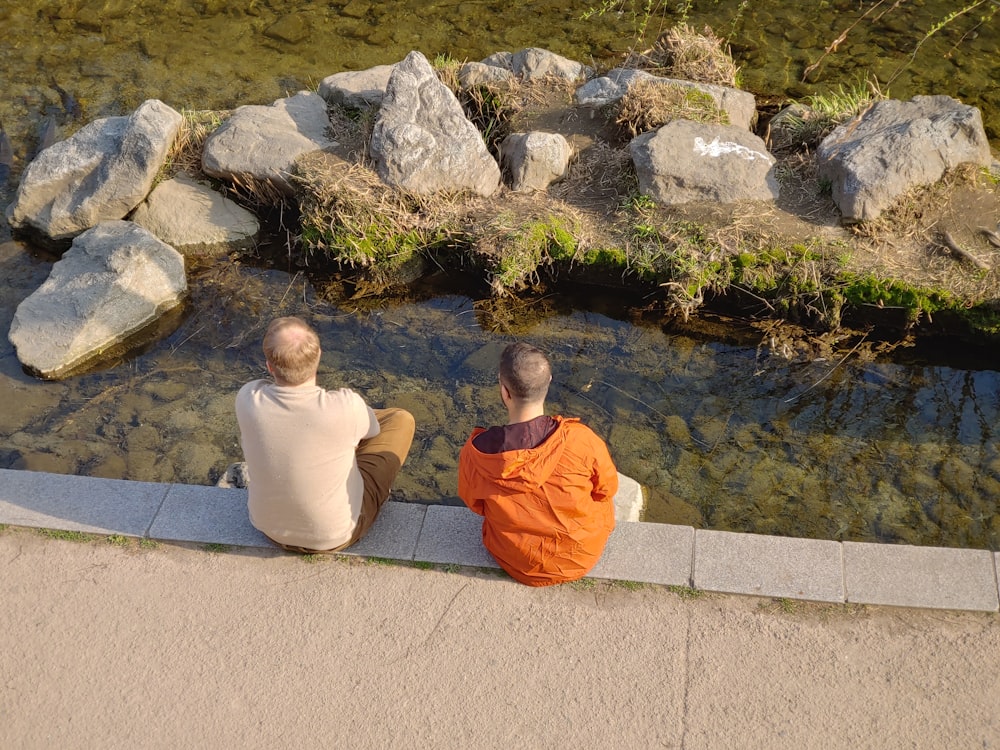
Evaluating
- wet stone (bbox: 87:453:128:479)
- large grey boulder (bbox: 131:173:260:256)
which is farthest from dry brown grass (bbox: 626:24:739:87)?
wet stone (bbox: 87:453:128:479)

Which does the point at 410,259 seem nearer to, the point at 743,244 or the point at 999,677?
the point at 743,244

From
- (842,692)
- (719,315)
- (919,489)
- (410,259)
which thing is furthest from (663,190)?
(842,692)

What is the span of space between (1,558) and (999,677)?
458 cm

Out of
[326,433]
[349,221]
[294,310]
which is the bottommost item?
[294,310]

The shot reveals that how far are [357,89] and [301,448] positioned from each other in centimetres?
459

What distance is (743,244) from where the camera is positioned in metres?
5.89

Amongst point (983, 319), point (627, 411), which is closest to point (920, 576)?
point (627, 411)

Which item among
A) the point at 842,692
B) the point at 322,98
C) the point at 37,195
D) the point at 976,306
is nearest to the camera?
the point at 842,692

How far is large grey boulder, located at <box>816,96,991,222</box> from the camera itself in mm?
5961

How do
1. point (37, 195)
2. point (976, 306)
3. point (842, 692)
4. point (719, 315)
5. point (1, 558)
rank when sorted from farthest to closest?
1. point (37, 195)
2. point (719, 315)
3. point (976, 306)
4. point (1, 558)
5. point (842, 692)

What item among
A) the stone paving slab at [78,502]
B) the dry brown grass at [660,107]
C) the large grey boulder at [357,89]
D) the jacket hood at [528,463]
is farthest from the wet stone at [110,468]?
the dry brown grass at [660,107]

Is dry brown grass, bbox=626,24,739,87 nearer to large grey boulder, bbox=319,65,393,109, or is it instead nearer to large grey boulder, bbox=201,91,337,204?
large grey boulder, bbox=319,65,393,109

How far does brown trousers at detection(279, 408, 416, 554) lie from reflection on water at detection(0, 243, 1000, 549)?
2.25ft

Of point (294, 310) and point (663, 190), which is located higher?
point (663, 190)
